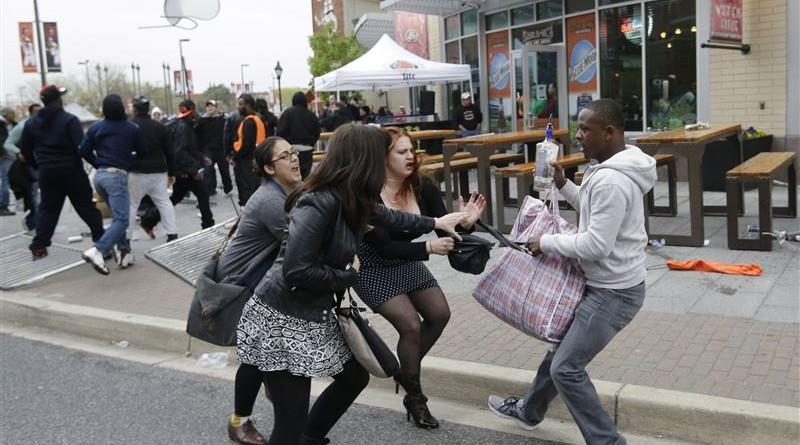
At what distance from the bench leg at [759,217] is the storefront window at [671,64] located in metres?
5.45

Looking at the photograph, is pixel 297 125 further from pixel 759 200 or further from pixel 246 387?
pixel 246 387

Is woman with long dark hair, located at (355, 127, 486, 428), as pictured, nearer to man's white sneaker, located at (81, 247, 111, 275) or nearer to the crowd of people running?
the crowd of people running

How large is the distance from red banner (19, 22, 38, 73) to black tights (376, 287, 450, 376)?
29.6 metres

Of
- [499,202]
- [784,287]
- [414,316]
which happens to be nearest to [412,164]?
[414,316]

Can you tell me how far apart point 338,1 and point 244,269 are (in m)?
43.7

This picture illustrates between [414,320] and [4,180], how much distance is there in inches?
530

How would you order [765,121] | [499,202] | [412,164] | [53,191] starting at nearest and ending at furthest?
[412,164], [53,191], [499,202], [765,121]

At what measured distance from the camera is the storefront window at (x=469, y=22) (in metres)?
17.8

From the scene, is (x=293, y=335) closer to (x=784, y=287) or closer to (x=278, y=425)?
(x=278, y=425)

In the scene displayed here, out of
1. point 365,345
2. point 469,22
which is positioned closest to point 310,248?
point 365,345

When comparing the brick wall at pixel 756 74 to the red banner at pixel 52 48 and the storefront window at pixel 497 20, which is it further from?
the red banner at pixel 52 48

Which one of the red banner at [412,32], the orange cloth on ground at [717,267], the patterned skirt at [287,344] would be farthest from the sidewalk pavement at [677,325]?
the red banner at [412,32]

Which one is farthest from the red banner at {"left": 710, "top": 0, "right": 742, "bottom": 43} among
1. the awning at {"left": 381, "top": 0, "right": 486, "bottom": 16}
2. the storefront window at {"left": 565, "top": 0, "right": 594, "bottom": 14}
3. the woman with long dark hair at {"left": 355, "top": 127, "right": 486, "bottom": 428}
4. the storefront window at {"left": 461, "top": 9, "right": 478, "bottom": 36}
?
the woman with long dark hair at {"left": 355, "top": 127, "right": 486, "bottom": 428}

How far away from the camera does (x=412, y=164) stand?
13.9 feet
